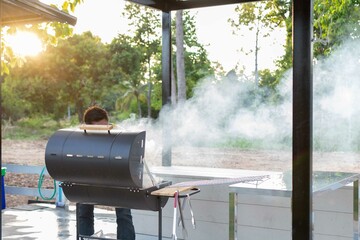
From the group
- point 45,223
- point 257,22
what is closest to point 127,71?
point 257,22

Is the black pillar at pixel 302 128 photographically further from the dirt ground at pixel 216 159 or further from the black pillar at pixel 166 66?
the dirt ground at pixel 216 159

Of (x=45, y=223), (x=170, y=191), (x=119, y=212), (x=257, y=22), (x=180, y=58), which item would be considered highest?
(x=257, y=22)

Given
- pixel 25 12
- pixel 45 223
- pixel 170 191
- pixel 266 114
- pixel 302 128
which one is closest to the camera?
pixel 25 12

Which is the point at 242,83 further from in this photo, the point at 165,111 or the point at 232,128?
the point at 165,111

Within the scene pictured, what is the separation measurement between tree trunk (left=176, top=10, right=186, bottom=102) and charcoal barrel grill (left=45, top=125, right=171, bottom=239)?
8880mm

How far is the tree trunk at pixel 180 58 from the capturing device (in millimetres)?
12367

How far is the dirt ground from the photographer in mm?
9195

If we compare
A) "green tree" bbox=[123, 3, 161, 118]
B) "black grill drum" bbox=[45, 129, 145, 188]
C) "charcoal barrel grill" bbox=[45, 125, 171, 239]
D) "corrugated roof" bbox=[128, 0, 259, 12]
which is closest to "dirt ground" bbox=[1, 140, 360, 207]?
"green tree" bbox=[123, 3, 161, 118]

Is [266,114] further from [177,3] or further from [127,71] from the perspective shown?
[127,71]

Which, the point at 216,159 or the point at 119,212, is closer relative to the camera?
the point at 119,212

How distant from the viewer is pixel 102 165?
329 centimetres

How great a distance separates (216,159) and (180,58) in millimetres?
2496

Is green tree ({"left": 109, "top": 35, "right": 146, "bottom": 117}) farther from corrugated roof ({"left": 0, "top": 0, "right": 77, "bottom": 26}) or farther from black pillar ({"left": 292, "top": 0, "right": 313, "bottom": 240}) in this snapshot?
corrugated roof ({"left": 0, "top": 0, "right": 77, "bottom": 26})

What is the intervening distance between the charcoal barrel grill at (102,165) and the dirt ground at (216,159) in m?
6.07
